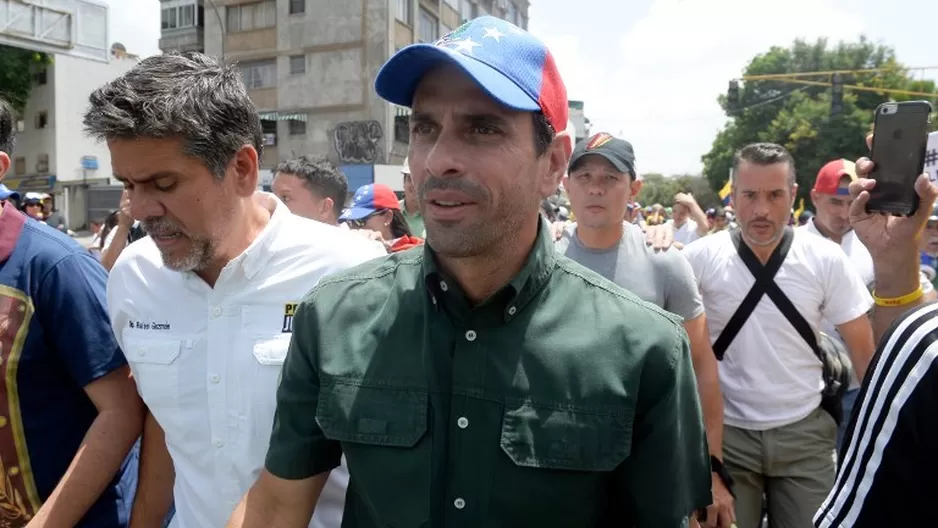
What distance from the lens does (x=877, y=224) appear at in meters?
2.25

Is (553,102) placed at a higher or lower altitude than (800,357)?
higher

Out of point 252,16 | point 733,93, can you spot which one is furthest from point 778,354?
point 252,16

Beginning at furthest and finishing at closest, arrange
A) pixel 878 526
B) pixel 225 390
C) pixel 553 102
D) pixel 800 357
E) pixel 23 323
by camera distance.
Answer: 1. pixel 800 357
2. pixel 23 323
3. pixel 225 390
4. pixel 553 102
5. pixel 878 526

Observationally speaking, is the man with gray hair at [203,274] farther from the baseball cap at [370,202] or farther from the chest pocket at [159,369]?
the baseball cap at [370,202]

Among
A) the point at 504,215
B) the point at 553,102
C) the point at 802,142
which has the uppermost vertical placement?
the point at 802,142

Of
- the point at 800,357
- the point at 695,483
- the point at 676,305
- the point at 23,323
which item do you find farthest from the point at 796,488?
the point at 23,323

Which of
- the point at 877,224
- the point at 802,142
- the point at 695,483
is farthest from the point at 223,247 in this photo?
the point at 802,142

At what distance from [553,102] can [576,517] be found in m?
0.91

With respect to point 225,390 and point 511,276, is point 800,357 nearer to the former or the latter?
point 511,276

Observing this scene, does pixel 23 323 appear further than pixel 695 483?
Yes

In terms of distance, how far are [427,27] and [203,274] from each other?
112ft

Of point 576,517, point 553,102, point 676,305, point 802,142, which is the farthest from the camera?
point 802,142

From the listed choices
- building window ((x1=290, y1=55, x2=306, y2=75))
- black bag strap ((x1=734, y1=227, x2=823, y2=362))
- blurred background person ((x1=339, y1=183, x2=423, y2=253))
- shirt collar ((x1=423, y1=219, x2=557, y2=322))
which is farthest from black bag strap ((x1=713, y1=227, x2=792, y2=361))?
building window ((x1=290, y1=55, x2=306, y2=75))

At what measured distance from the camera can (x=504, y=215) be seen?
1.56 metres
